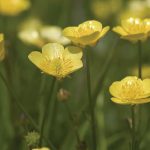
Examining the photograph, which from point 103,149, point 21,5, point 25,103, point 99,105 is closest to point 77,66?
point 103,149

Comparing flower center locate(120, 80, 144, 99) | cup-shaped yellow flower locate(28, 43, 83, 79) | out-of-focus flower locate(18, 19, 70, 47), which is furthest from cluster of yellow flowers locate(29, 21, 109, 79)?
out-of-focus flower locate(18, 19, 70, 47)

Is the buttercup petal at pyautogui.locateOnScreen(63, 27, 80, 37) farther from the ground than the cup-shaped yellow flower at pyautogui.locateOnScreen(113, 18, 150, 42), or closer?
farther from the ground

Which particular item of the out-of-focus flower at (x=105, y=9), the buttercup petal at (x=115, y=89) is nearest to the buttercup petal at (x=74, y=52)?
the buttercup petal at (x=115, y=89)

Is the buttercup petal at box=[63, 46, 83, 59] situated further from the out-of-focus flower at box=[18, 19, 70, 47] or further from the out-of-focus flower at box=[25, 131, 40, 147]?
the out-of-focus flower at box=[18, 19, 70, 47]

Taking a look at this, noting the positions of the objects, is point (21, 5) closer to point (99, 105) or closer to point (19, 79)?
point (19, 79)

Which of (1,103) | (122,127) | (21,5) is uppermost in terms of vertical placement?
(21,5)

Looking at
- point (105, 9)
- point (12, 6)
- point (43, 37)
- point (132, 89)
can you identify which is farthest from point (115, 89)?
point (105, 9)
